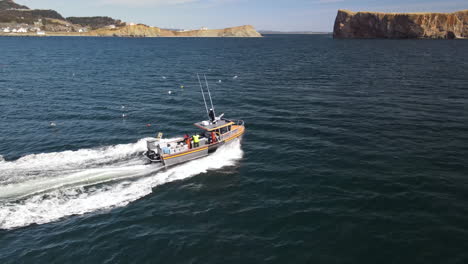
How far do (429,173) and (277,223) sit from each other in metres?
14.8

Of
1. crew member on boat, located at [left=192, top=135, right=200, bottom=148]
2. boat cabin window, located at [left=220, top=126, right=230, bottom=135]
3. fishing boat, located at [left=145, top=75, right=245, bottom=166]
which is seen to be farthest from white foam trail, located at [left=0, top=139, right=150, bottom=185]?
boat cabin window, located at [left=220, top=126, right=230, bottom=135]

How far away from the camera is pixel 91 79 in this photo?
68.5 metres

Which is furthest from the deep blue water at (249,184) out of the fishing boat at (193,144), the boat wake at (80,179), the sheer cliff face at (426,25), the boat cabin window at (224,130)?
the sheer cliff face at (426,25)

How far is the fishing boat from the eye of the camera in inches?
1087

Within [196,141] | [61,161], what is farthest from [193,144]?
[61,161]

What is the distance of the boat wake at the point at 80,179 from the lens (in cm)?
2095

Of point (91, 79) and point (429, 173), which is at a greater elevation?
point (91, 79)

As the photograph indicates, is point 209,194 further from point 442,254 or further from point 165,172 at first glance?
point 442,254

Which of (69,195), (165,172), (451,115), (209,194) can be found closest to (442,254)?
(209,194)

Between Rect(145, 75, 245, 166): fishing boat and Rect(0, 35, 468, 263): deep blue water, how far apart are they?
0.99 meters

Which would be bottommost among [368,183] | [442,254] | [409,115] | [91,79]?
[442,254]

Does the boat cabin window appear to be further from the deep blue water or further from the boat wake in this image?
the deep blue water

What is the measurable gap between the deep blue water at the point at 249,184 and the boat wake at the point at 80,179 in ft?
0.42

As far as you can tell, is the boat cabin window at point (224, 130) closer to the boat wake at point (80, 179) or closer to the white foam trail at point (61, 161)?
the boat wake at point (80, 179)
